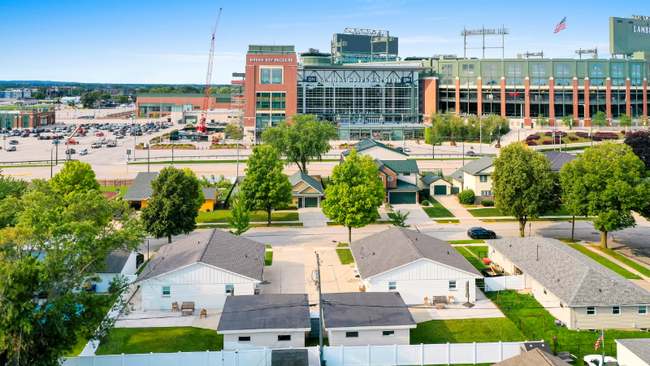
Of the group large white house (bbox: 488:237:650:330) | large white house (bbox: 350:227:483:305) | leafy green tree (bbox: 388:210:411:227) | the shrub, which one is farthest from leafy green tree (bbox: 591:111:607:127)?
large white house (bbox: 350:227:483:305)

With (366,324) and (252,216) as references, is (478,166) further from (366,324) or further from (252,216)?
(366,324)

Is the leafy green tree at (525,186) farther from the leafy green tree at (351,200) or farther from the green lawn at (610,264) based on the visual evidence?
the leafy green tree at (351,200)

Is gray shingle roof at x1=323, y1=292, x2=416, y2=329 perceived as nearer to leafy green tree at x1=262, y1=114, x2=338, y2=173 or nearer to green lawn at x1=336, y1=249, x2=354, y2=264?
green lawn at x1=336, y1=249, x2=354, y2=264

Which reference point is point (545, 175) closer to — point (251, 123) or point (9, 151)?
point (251, 123)

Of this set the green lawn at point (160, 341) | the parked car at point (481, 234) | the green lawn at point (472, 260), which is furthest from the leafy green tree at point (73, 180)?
the parked car at point (481, 234)

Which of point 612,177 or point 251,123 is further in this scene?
point 251,123

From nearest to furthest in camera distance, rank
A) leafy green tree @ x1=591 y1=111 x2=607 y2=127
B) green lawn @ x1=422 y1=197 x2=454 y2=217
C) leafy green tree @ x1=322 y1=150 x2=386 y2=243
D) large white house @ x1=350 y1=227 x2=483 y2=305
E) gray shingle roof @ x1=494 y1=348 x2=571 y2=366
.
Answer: gray shingle roof @ x1=494 y1=348 x2=571 y2=366
large white house @ x1=350 y1=227 x2=483 y2=305
leafy green tree @ x1=322 y1=150 x2=386 y2=243
green lawn @ x1=422 y1=197 x2=454 y2=217
leafy green tree @ x1=591 y1=111 x2=607 y2=127

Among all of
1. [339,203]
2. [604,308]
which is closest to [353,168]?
[339,203]
